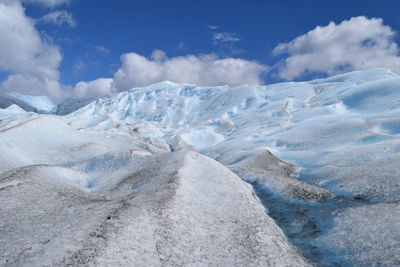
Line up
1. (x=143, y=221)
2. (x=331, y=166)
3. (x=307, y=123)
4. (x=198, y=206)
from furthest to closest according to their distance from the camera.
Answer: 1. (x=307, y=123)
2. (x=331, y=166)
3. (x=198, y=206)
4. (x=143, y=221)

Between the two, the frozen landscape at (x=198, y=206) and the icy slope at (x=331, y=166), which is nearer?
the frozen landscape at (x=198, y=206)

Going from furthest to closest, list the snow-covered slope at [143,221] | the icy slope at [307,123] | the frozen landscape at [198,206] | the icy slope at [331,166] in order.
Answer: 1. the icy slope at [307,123]
2. the icy slope at [331,166]
3. the frozen landscape at [198,206]
4. the snow-covered slope at [143,221]

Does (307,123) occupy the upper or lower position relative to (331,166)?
upper

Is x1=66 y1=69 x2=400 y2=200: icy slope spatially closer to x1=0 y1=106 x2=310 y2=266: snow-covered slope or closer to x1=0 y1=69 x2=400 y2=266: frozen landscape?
x1=0 y1=69 x2=400 y2=266: frozen landscape

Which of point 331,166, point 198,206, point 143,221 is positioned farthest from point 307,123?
point 143,221

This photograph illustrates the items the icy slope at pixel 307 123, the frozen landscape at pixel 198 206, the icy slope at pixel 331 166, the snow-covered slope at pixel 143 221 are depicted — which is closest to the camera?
the snow-covered slope at pixel 143 221

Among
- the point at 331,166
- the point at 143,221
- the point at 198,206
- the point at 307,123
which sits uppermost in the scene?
the point at 307,123

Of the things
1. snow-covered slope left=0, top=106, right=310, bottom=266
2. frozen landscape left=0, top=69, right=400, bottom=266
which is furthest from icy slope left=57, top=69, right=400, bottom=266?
snow-covered slope left=0, top=106, right=310, bottom=266

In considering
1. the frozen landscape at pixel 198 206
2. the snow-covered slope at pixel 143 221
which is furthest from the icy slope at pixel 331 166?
the snow-covered slope at pixel 143 221

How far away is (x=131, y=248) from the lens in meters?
12.0

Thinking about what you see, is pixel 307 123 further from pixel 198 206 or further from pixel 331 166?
pixel 198 206

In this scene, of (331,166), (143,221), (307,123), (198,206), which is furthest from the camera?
(307,123)

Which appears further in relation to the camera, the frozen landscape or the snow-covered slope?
the frozen landscape

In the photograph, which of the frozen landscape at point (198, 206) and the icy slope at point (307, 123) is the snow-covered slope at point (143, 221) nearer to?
the frozen landscape at point (198, 206)
